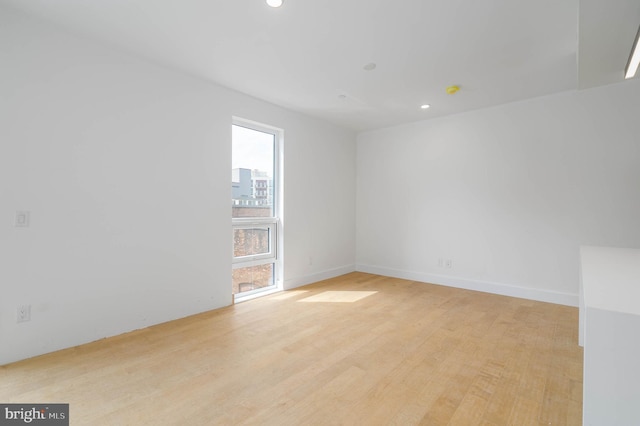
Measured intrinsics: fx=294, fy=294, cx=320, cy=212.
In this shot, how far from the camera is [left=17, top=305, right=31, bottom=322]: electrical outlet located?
229cm

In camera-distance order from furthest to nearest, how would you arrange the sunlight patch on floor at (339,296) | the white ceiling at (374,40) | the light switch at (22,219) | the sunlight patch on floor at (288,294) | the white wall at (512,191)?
the sunlight patch on floor at (288,294) < the sunlight patch on floor at (339,296) < the white wall at (512,191) < the light switch at (22,219) < the white ceiling at (374,40)

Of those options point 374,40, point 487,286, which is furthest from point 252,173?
point 487,286

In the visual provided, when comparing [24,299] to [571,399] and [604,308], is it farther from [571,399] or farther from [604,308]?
[571,399]

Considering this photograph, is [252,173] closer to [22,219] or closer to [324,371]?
[22,219]

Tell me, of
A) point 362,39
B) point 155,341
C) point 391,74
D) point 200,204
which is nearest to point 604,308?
point 362,39

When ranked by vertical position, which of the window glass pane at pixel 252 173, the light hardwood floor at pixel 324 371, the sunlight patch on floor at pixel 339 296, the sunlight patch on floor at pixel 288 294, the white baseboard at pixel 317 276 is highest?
the window glass pane at pixel 252 173

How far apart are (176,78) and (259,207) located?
1852mm

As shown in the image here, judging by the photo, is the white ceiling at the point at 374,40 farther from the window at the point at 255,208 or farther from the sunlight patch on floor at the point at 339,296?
the sunlight patch on floor at the point at 339,296

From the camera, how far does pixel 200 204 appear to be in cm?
341

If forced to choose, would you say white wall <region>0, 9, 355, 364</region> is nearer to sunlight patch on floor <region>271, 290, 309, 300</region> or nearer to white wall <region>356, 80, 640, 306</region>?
sunlight patch on floor <region>271, 290, 309, 300</region>

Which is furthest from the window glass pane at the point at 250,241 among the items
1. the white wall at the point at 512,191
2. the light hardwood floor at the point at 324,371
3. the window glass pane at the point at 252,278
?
the white wall at the point at 512,191

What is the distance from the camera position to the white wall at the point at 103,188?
2.29m

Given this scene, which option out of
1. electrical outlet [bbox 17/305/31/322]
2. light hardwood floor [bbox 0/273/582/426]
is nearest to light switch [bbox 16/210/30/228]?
electrical outlet [bbox 17/305/31/322]

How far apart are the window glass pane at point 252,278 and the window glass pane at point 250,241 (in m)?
0.22
